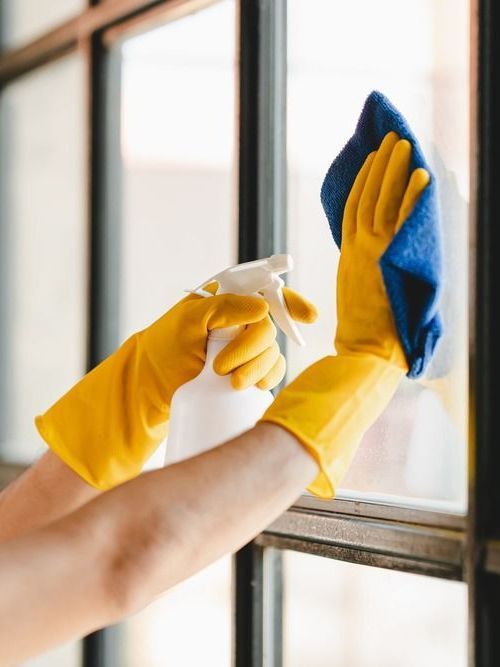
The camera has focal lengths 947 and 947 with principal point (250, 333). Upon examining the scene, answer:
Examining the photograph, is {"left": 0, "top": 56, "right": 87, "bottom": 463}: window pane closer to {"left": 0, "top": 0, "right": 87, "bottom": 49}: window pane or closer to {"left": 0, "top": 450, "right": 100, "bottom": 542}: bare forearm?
{"left": 0, "top": 0, "right": 87, "bottom": 49}: window pane

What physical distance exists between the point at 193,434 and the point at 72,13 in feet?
4.14

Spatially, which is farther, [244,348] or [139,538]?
[244,348]

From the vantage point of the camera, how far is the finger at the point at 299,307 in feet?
3.81

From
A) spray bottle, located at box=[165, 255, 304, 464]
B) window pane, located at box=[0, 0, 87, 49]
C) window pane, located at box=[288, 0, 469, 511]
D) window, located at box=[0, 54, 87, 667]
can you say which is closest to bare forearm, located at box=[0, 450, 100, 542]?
spray bottle, located at box=[165, 255, 304, 464]

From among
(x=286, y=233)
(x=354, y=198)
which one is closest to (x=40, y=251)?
(x=286, y=233)

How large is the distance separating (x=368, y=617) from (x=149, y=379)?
0.48 metres

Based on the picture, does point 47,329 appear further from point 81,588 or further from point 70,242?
point 81,588

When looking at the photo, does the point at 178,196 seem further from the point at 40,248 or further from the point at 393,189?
the point at 393,189

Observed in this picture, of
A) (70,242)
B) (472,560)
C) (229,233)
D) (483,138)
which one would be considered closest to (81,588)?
(472,560)

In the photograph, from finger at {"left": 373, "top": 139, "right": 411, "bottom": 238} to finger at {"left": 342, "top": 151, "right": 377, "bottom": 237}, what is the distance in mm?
54

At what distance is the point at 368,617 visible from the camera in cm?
136

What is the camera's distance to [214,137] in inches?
67.6

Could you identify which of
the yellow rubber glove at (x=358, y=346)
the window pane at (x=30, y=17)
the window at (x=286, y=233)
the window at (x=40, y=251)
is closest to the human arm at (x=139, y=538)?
the yellow rubber glove at (x=358, y=346)

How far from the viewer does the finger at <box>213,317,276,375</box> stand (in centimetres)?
113
